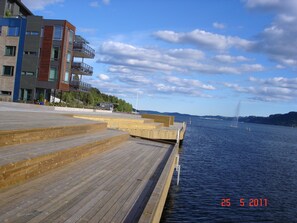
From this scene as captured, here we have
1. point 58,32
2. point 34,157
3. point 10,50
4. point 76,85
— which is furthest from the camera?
point 76,85

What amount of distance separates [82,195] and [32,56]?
38.8m

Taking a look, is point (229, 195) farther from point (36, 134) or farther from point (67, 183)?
point (67, 183)

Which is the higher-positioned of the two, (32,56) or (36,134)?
(32,56)

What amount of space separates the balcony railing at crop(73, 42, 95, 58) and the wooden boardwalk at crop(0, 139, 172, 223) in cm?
3783

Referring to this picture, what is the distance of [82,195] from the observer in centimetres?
710

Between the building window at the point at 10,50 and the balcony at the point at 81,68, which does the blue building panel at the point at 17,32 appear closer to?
the building window at the point at 10,50

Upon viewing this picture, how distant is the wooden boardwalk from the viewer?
5710 millimetres

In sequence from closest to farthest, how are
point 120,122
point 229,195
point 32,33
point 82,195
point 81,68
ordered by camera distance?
point 82,195 < point 229,195 < point 120,122 < point 32,33 < point 81,68

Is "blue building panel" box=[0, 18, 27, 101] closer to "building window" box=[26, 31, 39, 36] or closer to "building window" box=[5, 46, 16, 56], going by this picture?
"building window" box=[26, 31, 39, 36]

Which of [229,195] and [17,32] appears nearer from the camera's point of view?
[229,195]

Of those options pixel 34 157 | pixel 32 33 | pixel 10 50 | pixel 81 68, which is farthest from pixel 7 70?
pixel 34 157

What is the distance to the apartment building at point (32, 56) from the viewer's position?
41969 millimetres

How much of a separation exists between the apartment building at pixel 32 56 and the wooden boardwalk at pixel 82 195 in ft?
113
